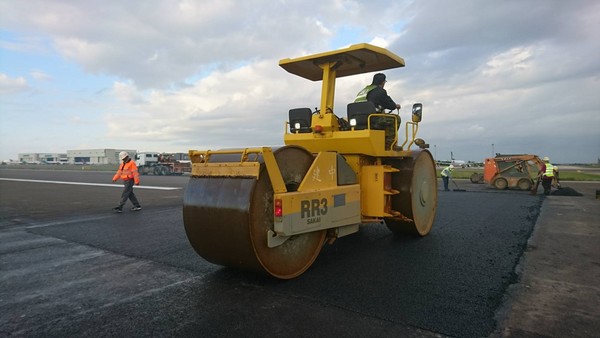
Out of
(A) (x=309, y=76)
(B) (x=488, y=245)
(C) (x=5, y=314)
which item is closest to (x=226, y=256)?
(C) (x=5, y=314)

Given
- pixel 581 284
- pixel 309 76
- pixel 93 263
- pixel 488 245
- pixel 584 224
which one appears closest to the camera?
pixel 581 284

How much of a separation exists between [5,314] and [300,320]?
2443mm

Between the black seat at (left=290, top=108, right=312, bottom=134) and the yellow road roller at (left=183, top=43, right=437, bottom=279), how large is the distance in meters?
0.01

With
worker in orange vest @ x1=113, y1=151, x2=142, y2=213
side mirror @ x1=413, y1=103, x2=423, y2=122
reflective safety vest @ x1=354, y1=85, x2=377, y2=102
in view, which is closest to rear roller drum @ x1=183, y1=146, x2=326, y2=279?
reflective safety vest @ x1=354, y1=85, x2=377, y2=102

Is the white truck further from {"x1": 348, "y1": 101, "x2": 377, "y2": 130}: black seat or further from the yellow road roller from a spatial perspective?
{"x1": 348, "y1": 101, "x2": 377, "y2": 130}: black seat

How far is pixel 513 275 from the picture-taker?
4.10m

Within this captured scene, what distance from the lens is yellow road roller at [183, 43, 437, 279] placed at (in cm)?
346

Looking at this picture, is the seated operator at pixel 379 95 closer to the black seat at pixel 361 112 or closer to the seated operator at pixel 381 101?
the seated operator at pixel 381 101

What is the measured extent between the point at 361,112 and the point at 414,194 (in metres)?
1.66

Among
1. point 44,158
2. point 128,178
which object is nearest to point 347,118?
point 128,178

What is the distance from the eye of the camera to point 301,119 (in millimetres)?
5410

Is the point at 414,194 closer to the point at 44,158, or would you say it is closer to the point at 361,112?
the point at 361,112

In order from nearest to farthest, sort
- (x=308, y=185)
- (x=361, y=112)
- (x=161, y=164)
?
(x=308, y=185), (x=361, y=112), (x=161, y=164)

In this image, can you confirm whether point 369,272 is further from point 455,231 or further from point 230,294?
point 455,231
